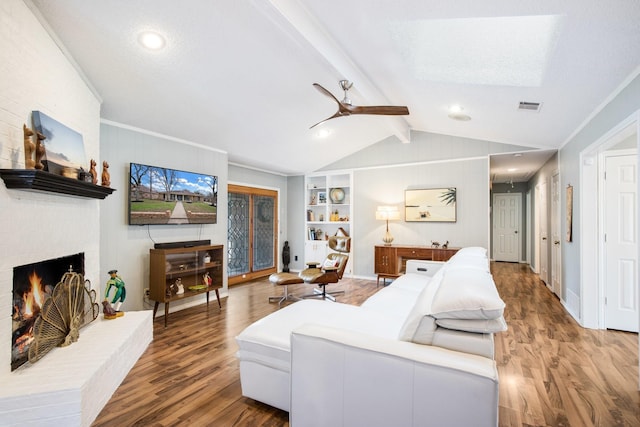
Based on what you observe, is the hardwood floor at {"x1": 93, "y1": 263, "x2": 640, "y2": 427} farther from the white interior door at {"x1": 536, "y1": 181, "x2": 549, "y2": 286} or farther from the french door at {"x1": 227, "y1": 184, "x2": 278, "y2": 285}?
the white interior door at {"x1": 536, "y1": 181, "x2": 549, "y2": 286}

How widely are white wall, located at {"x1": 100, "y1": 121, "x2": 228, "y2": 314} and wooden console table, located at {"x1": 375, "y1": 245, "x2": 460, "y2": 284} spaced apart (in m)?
3.19

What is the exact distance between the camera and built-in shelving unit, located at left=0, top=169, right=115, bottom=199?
1.51 metres

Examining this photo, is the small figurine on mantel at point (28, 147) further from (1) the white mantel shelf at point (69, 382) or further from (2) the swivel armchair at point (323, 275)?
(2) the swivel armchair at point (323, 275)

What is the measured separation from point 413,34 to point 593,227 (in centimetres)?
306

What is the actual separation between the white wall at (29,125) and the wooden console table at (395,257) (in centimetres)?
446

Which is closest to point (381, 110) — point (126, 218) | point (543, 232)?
point (126, 218)

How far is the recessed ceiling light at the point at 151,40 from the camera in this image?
2.34 meters

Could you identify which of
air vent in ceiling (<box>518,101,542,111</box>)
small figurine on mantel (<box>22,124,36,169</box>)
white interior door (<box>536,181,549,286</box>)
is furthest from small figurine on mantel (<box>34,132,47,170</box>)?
white interior door (<box>536,181,549,286</box>)

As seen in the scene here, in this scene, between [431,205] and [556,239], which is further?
[431,205]

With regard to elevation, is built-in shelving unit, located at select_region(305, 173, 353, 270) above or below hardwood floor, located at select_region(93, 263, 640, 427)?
above

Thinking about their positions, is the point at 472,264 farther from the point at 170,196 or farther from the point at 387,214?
the point at 170,196

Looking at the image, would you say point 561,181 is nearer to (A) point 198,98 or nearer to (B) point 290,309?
(B) point 290,309

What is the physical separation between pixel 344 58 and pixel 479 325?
260 centimetres

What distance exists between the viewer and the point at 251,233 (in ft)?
20.5
